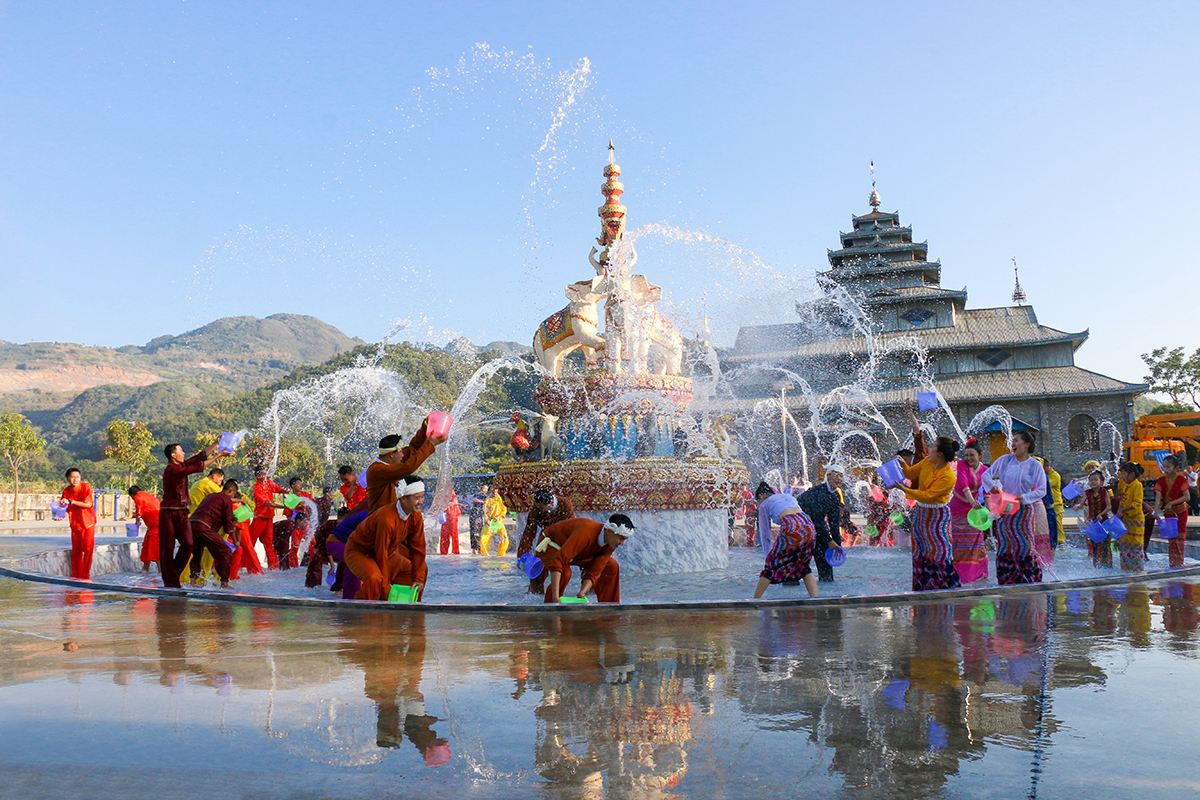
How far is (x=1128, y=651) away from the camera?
4.75 metres

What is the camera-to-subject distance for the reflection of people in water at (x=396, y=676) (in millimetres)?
3201

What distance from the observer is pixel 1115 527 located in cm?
998

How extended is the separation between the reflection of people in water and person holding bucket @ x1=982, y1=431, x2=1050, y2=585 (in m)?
5.03

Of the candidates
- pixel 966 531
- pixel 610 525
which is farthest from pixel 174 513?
pixel 966 531

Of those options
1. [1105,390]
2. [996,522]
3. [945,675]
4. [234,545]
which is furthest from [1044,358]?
[945,675]

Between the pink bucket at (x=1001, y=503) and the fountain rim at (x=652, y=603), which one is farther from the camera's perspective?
the pink bucket at (x=1001, y=503)

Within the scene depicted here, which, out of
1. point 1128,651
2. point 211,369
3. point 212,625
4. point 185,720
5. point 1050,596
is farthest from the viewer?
point 211,369

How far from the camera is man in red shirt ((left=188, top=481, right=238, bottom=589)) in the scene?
9.49m

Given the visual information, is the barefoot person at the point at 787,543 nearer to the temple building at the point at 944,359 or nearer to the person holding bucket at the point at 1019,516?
the person holding bucket at the point at 1019,516

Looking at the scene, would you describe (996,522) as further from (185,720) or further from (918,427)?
(185,720)

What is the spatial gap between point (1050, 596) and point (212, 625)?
5.83m

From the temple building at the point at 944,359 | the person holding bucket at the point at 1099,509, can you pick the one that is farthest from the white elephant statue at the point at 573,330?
the temple building at the point at 944,359

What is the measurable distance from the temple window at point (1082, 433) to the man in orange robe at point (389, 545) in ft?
118

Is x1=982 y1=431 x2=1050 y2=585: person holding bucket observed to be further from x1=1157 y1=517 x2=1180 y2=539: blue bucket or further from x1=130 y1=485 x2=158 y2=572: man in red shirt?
x1=130 y1=485 x2=158 y2=572: man in red shirt
